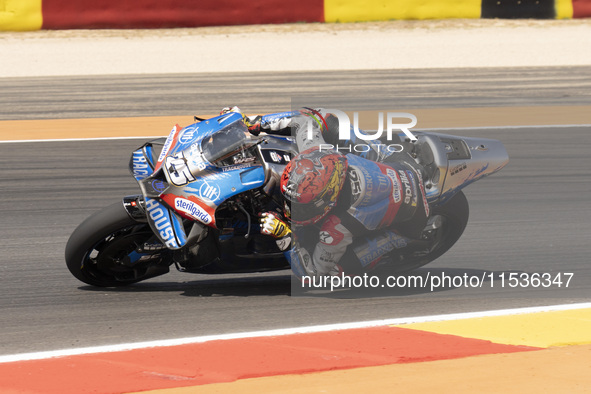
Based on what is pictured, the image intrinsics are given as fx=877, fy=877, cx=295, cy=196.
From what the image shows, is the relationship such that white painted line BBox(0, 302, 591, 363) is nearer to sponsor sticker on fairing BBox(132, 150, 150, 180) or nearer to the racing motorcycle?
the racing motorcycle

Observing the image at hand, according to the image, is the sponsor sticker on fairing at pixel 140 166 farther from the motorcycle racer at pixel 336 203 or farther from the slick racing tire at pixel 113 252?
the motorcycle racer at pixel 336 203

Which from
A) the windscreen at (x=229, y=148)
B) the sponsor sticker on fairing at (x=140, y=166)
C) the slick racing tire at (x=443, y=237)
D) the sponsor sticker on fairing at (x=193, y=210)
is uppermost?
the windscreen at (x=229, y=148)

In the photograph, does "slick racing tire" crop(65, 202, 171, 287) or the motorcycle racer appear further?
"slick racing tire" crop(65, 202, 171, 287)

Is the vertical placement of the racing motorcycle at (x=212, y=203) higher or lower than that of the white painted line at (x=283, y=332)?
higher

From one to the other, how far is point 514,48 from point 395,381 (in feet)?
52.0

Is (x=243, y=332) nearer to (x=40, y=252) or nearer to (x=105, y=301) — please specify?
(x=105, y=301)

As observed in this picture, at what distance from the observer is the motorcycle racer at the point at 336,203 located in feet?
17.0

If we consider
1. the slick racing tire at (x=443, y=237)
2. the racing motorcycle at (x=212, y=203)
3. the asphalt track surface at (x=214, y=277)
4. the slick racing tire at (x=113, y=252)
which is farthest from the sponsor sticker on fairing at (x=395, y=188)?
the slick racing tire at (x=113, y=252)

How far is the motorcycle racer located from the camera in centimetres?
518

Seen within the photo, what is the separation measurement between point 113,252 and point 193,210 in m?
0.75

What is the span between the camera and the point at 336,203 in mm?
5363

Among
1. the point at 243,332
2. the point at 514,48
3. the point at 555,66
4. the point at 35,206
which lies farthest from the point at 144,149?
the point at 514,48

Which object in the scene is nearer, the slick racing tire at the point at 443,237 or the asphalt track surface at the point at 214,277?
the asphalt track surface at the point at 214,277

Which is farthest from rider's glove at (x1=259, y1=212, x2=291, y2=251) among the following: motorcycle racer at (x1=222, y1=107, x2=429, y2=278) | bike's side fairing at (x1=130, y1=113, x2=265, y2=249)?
bike's side fairing at (x1=130, y1=113, x2=265, y2=249)
